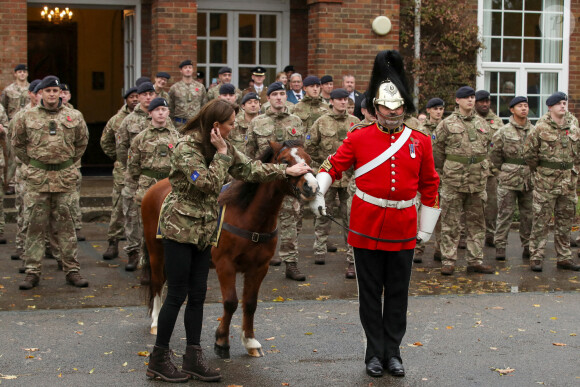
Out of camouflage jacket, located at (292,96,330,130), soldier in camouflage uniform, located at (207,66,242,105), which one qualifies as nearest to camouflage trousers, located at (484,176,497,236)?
camouflage jacket, located at (292,96,330,130)

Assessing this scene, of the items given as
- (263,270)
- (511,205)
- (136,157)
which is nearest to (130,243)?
(136,157)

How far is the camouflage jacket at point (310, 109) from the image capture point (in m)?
12.7

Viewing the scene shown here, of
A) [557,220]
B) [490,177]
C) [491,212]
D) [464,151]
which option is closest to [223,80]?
[490,177]

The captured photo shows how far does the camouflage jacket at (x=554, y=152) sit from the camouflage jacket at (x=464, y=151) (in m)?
0.60

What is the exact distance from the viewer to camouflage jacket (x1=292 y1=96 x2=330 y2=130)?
12.7 meters

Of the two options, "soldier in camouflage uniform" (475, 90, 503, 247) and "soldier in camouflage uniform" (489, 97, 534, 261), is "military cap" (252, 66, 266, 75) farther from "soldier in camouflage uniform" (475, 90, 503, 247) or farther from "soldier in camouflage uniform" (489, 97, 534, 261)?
"soldier in camouflage uniform" (489, 97, 534, 261)

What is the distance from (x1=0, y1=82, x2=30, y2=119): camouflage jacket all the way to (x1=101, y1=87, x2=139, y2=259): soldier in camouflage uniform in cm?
311

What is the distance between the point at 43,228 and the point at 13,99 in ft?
17.7

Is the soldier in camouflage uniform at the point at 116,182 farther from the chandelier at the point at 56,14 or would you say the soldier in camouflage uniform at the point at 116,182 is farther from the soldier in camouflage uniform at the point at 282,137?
the chandelier at the point at 56,14

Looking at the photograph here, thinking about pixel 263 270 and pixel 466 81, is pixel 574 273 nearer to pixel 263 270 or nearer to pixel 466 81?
pixel 263 270

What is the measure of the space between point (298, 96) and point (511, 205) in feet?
15.1

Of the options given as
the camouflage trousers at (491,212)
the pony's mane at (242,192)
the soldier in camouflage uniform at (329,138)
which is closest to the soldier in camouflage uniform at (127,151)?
the soldier in camouflage uniform at (329,138)

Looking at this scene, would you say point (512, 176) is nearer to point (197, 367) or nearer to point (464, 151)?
point (464, 151)

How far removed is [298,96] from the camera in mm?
14992
